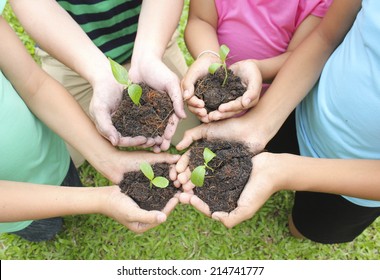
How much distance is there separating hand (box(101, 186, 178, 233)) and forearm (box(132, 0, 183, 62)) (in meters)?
0.54

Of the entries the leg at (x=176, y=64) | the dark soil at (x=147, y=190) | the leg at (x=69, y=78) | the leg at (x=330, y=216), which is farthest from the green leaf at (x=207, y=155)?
the leg at (x=69, y=78)

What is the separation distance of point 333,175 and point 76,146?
3.09ft

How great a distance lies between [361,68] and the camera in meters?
1.08

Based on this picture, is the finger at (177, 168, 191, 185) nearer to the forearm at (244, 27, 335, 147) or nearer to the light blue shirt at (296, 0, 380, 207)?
the forearm at (244, 27, 335, 147)

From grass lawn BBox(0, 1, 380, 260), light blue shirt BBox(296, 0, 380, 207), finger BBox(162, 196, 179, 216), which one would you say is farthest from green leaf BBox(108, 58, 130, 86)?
grass lawn BBox(0, 1, 380, 260)

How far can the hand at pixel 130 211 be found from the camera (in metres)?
1.18

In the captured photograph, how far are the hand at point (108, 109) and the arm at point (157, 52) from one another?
9 centimetres

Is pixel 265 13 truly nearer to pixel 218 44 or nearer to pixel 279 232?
pixel 218 44

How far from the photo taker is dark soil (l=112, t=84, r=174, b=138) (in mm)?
1290

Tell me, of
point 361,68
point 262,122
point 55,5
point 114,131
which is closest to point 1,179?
point 114,131

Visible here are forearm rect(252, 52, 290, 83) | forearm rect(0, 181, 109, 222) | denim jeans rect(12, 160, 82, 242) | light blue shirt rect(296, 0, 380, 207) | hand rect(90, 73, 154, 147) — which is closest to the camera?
light blue shirt rect(296, 0, 380, 207)

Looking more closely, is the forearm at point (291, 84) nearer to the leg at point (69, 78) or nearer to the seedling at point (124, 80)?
the seedling at point (124, 80)

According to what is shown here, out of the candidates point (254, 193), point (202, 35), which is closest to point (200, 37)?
point (202, 35)

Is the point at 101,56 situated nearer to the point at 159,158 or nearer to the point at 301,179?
the point at 159,158
